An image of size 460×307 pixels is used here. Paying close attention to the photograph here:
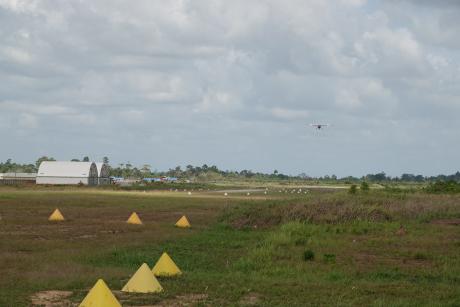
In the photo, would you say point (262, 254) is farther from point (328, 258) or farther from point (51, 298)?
point (51, 298)

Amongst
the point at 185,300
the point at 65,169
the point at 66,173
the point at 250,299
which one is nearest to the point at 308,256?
the point at 250,299

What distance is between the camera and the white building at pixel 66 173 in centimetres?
10288

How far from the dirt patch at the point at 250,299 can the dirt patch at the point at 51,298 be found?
336cm

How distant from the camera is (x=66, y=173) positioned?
103500 millimetres

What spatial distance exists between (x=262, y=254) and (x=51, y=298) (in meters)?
8.92

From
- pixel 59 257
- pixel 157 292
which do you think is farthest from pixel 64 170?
pixel 157 292

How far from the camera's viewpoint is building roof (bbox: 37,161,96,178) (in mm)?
103375

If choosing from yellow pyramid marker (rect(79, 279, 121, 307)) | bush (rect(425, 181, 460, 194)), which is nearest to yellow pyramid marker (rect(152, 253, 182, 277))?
yellow pyramid marker (rect(79, 279, 121, 307))

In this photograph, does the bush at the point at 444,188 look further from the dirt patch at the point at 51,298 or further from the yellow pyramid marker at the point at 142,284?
the dirt patch at the point at 51,298

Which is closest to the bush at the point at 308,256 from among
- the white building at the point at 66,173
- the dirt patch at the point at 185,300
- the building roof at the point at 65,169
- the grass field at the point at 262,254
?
the grass field at the point at 262,254

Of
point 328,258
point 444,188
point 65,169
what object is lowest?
point 328,258

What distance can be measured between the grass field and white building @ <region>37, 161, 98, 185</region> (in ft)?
207

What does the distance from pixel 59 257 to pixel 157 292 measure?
6936 mm

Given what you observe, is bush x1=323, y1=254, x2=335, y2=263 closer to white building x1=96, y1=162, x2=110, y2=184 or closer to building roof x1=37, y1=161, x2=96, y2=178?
building roof x1=37, y1=161, x2=96, y2=178
